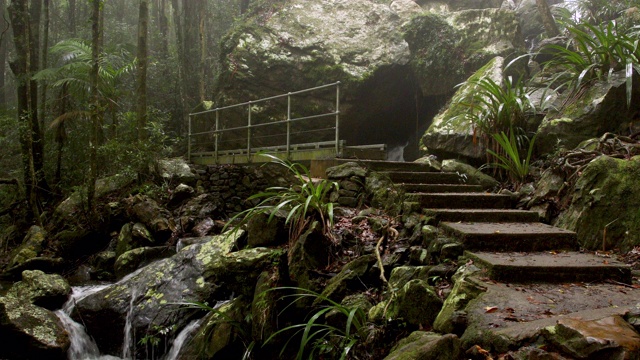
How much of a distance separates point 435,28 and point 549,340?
9.63m

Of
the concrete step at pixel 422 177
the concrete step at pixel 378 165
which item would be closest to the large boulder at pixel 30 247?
the concrete step at pixel 378 165

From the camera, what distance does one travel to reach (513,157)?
4.64 metres

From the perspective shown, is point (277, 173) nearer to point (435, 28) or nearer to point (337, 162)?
point (337, 162)

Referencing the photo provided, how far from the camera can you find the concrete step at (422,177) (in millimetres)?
4804

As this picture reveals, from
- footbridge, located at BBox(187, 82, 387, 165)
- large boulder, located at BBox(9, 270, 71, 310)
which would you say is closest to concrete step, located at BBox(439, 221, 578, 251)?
large boulder, located at BBox(9, 270, 71, 310)

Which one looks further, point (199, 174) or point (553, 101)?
point (199, 174)

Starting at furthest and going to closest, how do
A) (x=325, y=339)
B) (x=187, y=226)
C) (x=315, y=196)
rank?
(x=187, y=226) < (x=315, y=196) < (x=325, y=339)

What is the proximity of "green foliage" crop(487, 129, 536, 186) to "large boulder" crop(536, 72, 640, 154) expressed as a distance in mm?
258

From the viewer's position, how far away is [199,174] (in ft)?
28.0

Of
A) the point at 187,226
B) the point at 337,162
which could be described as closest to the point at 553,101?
the point at 337,162

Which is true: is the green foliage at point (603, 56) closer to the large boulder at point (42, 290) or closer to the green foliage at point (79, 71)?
the large boulder at point (42, 290)

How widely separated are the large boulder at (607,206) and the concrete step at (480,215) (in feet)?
0.96

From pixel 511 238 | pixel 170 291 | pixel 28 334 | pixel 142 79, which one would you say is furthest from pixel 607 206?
pixel 142 79

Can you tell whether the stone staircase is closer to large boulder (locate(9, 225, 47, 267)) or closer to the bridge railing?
the bridge railing
